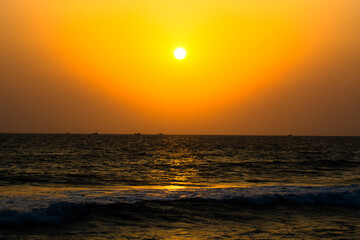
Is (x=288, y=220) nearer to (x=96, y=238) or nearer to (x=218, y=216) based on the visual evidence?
(x=218, y=216)

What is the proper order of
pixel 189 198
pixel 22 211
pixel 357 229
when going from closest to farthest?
pixel 357 229
pixel 22 211
pixel 189 198

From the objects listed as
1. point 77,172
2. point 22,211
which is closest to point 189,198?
point 22,211

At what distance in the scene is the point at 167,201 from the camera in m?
22.9

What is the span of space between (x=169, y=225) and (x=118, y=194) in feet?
27.2

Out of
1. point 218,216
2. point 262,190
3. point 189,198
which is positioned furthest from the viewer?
point 262,190

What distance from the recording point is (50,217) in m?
18.2

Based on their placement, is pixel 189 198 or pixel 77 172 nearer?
pixel 189 198

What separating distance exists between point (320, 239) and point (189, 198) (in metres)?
9.65

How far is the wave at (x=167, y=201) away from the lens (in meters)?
18.3

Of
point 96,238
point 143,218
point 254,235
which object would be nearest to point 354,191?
point 254,235

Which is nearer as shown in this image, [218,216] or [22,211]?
[22,211]

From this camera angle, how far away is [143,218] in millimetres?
19281

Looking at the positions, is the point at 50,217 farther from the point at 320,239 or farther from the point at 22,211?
the point at 320,239

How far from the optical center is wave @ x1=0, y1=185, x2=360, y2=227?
60.0 ft
